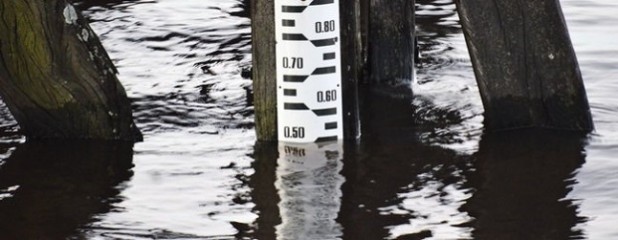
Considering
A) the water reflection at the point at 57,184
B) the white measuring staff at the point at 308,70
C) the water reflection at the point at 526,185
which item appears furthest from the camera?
the white measuring staff at the point at 308,70

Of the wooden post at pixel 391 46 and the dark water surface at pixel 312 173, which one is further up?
the wooden post at pixel 391 46

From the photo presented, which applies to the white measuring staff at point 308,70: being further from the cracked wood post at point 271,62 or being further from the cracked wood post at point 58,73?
the cracked wood post at point 58,73

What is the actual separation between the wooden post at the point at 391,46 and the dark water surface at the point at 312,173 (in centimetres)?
15

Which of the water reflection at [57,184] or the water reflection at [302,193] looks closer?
the water reflection at [302,193]

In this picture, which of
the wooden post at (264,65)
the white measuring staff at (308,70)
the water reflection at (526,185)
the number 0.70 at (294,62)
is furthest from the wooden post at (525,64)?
the wooden post at (264,65)

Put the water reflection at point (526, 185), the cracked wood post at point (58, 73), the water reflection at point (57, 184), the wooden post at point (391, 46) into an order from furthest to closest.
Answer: the wooden post at point (391, 46) → the cracked wood post at point (58, 73) → the water reflection at point (57, 184) → the water reflection at point (526, 185)

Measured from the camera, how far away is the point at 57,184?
20.1 ft

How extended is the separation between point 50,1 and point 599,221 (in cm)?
247

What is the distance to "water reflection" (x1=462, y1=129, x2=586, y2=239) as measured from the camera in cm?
542

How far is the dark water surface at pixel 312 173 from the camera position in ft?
18.0

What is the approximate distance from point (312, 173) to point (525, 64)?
1110 mm

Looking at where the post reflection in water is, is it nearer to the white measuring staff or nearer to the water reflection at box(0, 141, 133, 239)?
the white measuring staff

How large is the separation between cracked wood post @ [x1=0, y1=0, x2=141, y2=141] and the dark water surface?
0.13 meters

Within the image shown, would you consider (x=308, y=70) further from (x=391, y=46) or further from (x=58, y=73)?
(x=391, y=46)
